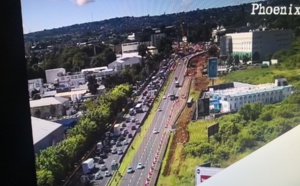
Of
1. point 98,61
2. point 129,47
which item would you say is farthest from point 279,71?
point 98,61

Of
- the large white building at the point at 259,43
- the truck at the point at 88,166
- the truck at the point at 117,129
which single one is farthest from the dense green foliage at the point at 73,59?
the large white building at the point at 259,43

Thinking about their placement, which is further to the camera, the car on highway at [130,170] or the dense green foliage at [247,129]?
the dense green foliage at [247,129]

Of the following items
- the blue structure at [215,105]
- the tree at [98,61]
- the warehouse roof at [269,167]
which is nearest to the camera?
the tree at [98,61]

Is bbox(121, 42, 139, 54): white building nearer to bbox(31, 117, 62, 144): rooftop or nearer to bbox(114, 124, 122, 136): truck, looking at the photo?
bbox(114, 124, 122, 136): truck

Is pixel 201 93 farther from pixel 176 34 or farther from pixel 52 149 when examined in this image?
pixel 52 149

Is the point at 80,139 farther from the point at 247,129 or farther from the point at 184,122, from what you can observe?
the point at 247,129

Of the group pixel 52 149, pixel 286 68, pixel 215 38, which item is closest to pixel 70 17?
pixel 52 149

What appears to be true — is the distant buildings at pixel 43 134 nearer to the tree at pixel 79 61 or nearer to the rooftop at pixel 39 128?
the rooftop at pixel 39 128
